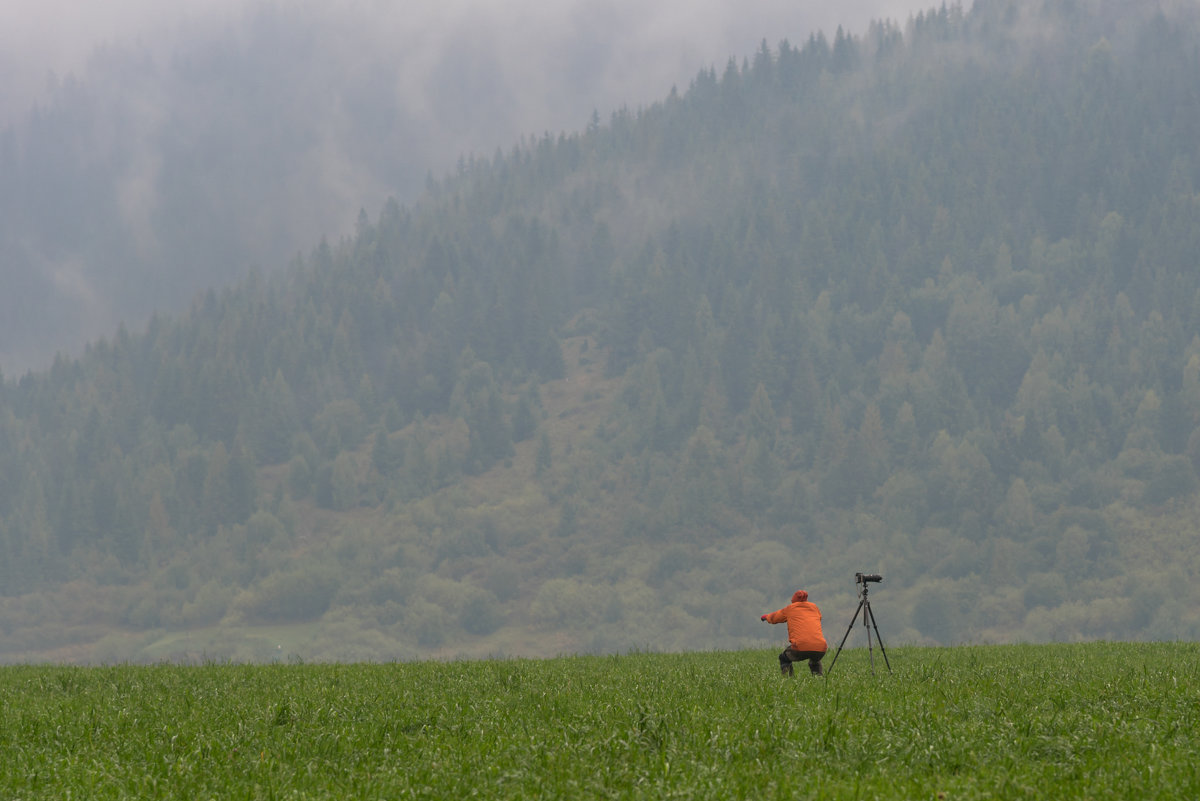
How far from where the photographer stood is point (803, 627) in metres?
20.2

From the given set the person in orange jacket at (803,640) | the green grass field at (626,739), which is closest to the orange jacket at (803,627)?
the person in orange jacket at (803,640)

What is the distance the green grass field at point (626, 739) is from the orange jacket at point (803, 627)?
79.7 inches

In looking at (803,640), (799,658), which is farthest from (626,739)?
(799,658)

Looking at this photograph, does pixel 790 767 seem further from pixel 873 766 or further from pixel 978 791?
pixel 978 791

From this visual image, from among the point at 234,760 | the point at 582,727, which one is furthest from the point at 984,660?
the point at 234,760

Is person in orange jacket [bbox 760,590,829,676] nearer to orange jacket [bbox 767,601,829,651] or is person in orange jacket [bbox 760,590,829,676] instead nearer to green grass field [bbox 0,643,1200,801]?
orange jacket [bbox 767,601,829,651]

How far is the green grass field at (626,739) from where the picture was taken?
414 inches

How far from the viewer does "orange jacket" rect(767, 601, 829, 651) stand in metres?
19.9

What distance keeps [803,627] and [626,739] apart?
8493 millimetres

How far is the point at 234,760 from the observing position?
475 inches

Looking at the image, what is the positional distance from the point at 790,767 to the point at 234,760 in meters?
5.68

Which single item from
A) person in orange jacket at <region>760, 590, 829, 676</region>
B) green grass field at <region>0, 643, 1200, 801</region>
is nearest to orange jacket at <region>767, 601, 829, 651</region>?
person in orange jacket at <region>760, 590, 829, 676</region>

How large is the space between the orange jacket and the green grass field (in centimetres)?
202

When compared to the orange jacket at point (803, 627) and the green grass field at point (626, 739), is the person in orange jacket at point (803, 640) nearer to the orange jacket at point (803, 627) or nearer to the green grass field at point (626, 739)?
the orange jacket at point (803, 627)
